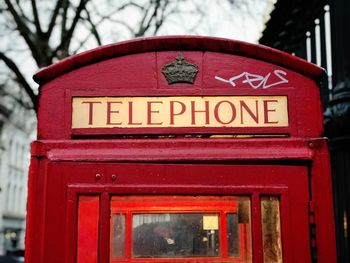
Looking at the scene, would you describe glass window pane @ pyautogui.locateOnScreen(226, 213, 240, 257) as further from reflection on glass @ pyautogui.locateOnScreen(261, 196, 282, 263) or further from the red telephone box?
reflection on glass @ pyautogui.locateOnScreen(261, 196, 282, 263)

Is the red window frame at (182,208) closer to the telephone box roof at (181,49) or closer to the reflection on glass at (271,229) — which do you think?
the reflection on glass at (271,229)

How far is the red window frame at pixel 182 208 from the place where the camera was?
7.71 feet

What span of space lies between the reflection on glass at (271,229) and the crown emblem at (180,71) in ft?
2.25

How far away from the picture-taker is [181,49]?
2504 millimetres

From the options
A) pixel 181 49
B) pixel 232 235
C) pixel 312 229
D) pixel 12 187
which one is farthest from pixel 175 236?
pixel 12 187

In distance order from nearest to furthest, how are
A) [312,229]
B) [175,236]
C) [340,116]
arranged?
1. [312,229]
2. [175,236]
3. [340,116]

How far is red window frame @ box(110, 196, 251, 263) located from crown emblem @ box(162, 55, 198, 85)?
0.57 metres

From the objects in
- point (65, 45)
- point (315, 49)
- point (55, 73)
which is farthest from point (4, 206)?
point (55, 73)

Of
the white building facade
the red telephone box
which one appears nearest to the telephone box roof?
the red telephone box

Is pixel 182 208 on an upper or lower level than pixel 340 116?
lower

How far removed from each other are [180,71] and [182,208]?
2.20 feet

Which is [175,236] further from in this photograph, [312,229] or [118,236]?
[312,229]

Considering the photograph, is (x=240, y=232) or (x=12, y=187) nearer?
(x=240, y=232)

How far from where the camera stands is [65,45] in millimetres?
10500
